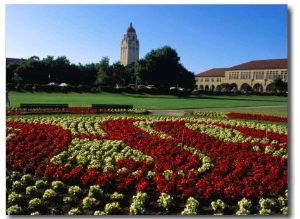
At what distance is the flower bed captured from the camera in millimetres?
5789

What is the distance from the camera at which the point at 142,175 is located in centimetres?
671

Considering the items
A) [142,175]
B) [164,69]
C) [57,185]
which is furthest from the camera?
[164,69]

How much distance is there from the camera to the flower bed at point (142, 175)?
579cm

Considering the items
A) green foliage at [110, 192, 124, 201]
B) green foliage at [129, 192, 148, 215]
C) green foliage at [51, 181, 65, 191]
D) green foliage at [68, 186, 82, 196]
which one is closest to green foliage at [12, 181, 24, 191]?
green foliage at [51, 181, 65, 191]

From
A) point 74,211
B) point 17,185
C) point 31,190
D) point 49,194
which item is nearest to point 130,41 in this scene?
point 17,185

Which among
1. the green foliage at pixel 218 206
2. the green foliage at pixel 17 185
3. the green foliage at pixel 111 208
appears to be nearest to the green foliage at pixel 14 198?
Result: the green foliage at pixel 17 185

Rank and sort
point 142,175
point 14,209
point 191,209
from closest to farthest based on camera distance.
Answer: point 191,209, point 14,209, point 142,175

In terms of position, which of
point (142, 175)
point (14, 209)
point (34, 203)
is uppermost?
point (142, 175)

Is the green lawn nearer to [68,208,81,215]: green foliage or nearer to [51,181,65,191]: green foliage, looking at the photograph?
[51,181,65,191]: green foliage

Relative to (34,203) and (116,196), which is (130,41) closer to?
(116,196)

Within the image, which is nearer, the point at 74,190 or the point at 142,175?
the point at 74,190

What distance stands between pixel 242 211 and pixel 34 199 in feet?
11.8

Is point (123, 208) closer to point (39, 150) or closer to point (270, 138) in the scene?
point (39, 150)
